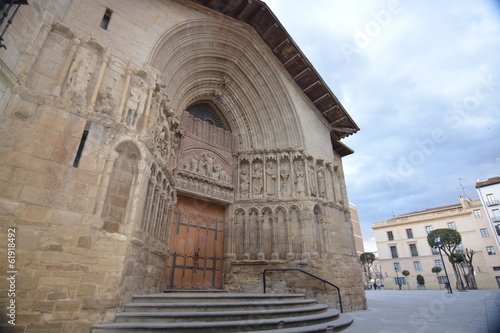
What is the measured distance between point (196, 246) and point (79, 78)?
17.5ft

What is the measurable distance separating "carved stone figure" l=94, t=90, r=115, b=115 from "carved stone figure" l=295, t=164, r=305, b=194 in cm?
609

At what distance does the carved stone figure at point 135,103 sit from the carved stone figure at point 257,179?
480 centimetres

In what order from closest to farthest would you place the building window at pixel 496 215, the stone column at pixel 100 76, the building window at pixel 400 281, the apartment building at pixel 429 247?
the stone column at pixel 100 76
the building window at pixel 496 215
the apartment building at pixel 429 247
the building window at pixel 400 281

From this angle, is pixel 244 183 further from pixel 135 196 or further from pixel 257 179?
pixel 135 196

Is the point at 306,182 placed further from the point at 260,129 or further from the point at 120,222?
the point at 120,222

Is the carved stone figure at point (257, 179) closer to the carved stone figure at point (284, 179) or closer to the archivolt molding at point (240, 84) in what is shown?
the carved stone figure at point (284, 179)

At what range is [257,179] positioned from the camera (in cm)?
926

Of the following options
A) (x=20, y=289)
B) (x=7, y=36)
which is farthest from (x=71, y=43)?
(x=20, y=289)

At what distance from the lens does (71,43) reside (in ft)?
16.3

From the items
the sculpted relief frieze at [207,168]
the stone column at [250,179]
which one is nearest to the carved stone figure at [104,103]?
the sculpted relief frieze at [207,168]

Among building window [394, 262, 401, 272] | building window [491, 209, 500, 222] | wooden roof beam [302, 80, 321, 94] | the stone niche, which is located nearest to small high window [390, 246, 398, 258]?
building window [394, 262, 401, 272]

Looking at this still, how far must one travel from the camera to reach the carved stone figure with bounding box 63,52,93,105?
15.3ft

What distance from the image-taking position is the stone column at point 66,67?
4496 millimetres

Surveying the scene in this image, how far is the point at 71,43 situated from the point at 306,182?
23.9ft
